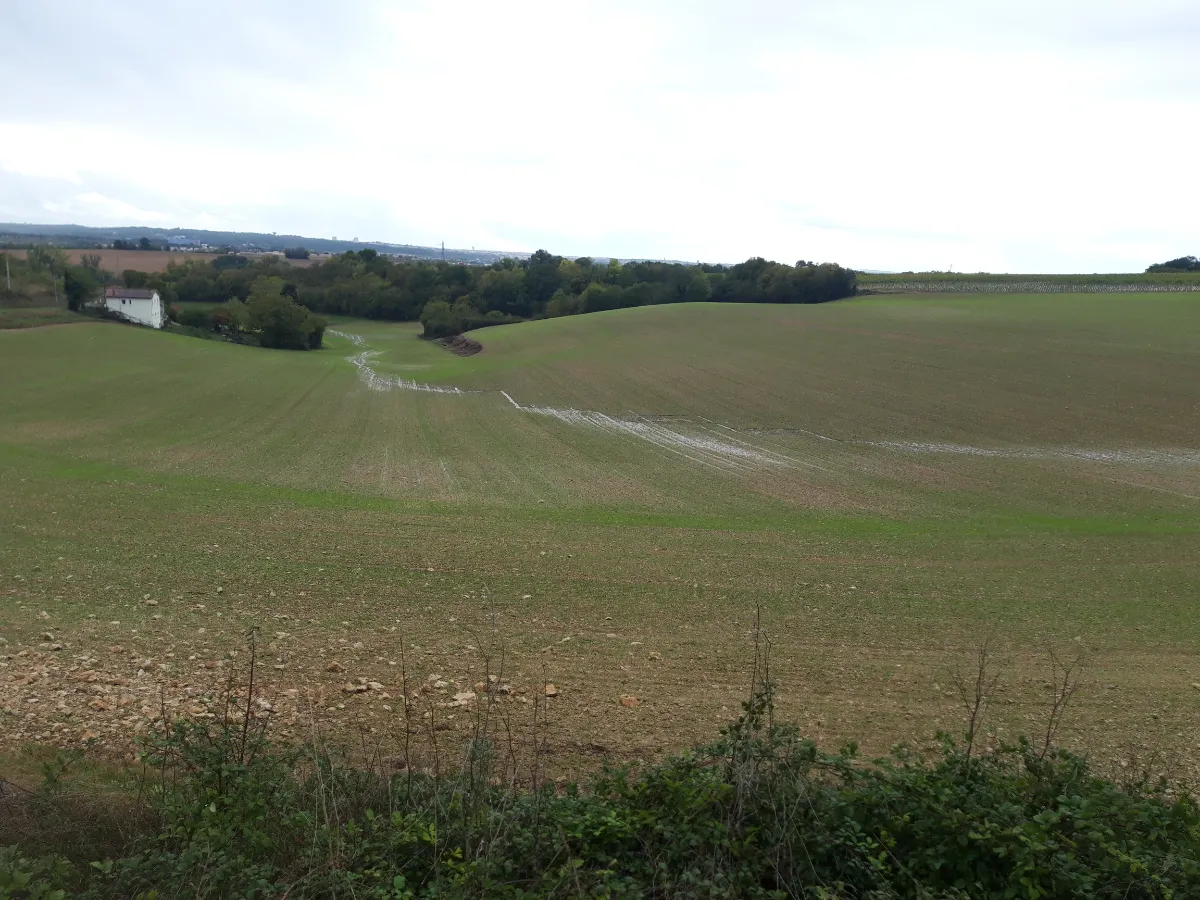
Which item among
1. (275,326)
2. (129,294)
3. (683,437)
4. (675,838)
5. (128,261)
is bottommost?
(683,437)

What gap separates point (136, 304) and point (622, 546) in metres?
67.8

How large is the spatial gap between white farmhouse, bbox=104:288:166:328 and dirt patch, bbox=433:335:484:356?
2452 centimetres

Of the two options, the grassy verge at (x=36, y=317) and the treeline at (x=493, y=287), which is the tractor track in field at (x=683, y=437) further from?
the treeline at (x=493, y=287)

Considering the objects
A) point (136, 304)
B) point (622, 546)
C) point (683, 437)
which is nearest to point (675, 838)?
point (622, 546)

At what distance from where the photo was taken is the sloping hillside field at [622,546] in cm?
909

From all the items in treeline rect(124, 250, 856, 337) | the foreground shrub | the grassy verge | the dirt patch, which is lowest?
the foreground shrub

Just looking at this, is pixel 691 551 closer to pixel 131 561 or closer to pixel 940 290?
pixel 131 561

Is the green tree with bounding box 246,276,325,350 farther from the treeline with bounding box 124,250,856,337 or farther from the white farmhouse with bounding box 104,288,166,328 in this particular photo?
the treeline with bounding box 124,250,856,337

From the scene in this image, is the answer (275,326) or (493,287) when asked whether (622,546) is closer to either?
(275,326)

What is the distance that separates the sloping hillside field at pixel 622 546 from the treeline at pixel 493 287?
3993cm

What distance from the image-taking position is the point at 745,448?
27625 mm

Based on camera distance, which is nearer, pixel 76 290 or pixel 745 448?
pixel 745 448

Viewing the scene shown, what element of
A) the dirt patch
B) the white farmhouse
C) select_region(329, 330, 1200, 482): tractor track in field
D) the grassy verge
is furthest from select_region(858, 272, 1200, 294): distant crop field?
the grassy verge

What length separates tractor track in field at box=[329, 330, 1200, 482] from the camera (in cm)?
2503
